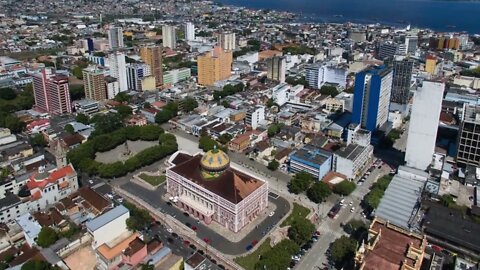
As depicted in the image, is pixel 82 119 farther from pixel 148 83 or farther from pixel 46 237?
pixel 46 237

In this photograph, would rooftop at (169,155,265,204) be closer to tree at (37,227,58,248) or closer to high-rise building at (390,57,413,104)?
tree at (37,227,58,248)

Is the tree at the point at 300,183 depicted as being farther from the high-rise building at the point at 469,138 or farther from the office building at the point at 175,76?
the office building at the point at 175,76

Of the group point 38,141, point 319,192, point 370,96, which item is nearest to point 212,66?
point 370,96

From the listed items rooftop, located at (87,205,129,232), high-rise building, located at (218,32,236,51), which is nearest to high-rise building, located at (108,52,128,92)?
high-rise building, located at (218,32,236,51)

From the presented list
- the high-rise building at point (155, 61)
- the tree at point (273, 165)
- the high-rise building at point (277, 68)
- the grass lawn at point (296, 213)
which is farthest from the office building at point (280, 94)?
the grass lawn at point (296, 213)

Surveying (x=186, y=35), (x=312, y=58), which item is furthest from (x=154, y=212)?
(x=186, y=35)

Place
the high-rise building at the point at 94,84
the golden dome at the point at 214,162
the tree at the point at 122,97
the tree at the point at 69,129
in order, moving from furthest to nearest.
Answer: the tree at the point at 122,97
the high-rise building at the point at 94,84
the tree at the point at 69,129
the golden dome at the point at 214,162

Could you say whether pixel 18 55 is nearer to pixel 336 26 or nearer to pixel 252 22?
pixel 252 22
